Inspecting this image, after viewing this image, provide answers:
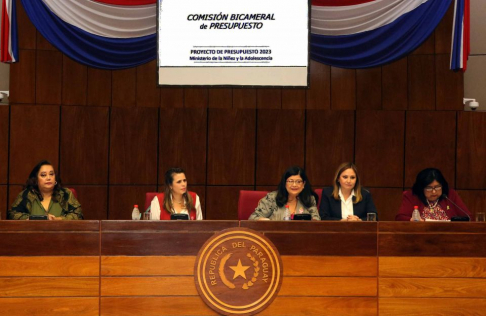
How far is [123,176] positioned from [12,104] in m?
1.30

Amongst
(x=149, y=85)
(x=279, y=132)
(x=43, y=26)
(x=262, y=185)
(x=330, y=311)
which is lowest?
(x=330, y=311)

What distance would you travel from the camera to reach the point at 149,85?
6.92m

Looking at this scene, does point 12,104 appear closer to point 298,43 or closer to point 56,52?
point 56,52

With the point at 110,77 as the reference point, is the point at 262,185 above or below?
below

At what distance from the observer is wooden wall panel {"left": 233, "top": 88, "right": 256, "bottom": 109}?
22.9 ft

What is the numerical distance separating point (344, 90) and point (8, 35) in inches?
129

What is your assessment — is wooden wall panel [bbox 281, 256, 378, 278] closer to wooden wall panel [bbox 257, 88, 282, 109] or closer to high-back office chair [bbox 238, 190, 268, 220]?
high-back office chair [bbox 238, 190, 268, 220]

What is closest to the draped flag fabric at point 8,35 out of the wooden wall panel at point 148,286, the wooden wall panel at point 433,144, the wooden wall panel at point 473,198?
the wooden wall panel at point 148,286

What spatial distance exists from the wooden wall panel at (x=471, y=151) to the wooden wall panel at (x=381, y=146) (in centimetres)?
58

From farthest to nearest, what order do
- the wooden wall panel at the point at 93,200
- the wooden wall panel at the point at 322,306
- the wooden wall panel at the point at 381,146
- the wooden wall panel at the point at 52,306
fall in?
the wooden wall panel at the point at 381,146, the wooden wall panel at the point at 93,200, the wooden wall panel at the point at 322,306, the wooden wall panel at the point at 52,306

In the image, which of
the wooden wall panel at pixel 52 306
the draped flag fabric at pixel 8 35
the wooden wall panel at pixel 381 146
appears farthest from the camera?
the wooden wall panel at pixel 381 146

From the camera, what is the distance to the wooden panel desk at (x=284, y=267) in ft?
14.8

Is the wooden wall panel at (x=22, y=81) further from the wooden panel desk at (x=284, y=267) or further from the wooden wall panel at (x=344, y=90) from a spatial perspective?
the wooden wall panel at (x=344, y=90)

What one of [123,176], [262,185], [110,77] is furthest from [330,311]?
[110,77]
